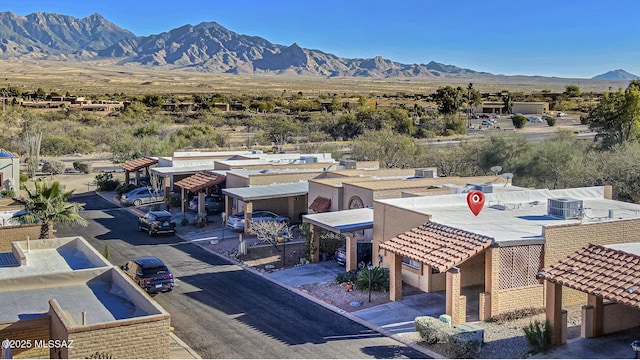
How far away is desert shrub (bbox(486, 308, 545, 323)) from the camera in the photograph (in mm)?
18906

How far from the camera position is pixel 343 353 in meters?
16.8

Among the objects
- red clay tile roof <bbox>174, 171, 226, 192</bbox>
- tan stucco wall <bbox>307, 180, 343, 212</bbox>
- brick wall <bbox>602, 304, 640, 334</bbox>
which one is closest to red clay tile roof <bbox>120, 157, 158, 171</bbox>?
red clay tile roof <bbox>174, 171, 226, 192</bbox>

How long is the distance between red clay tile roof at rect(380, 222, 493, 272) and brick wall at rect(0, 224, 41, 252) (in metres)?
10.7

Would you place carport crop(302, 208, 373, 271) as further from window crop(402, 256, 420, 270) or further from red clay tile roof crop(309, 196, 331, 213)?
red clay tile roof crop(309, 196, 331, 213)

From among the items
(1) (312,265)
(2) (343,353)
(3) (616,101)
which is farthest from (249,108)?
(2) (343,353)

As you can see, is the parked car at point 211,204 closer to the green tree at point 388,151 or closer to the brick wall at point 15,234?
the green tree at point 388,151

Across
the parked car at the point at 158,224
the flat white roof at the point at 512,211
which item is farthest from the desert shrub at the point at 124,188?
the flat white roof at the point at 512,211

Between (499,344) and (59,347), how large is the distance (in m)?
10.4

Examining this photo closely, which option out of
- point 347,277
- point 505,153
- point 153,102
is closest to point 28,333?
point 347,277

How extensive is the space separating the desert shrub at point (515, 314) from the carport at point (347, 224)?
21.0ft

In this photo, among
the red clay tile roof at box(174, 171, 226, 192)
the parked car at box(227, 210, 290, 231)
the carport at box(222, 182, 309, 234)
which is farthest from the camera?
the red clay tile roof at box(174, 171, 226, 192)

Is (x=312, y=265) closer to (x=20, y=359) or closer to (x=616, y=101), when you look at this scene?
(x=20, y=359)

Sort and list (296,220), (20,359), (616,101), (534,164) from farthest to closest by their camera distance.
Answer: (616,101), (534,164), (296,220), (20,359)

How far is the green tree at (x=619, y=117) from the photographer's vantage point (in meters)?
44.2
